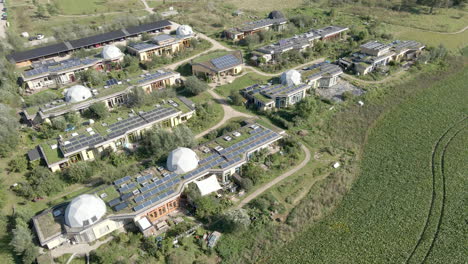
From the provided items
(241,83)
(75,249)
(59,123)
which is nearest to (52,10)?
(59,123)

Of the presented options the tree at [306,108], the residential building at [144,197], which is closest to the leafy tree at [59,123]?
the residential building at [144,197]

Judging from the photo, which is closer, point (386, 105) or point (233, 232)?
point (233, 232)

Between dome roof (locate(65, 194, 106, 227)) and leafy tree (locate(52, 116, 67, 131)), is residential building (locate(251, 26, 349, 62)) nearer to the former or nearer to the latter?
leafy tree (locate(52, 116, 67, 131))

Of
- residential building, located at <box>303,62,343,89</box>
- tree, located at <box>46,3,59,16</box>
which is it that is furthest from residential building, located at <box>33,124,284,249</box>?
tree, located at <box>46,3,59,16</box>

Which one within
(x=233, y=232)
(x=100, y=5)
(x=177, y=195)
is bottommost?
(x=233, y=232)

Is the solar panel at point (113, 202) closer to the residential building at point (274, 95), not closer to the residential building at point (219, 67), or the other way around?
the residential building at point (274, 95)

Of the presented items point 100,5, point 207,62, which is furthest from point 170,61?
point 100,5

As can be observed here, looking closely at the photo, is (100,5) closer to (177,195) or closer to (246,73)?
(246,73)
